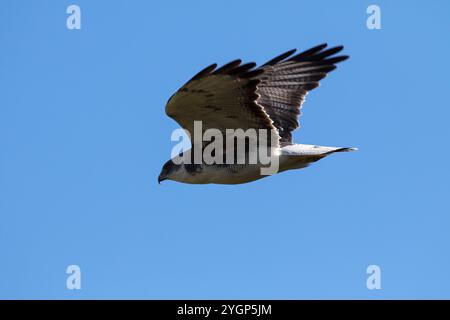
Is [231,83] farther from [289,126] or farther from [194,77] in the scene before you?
[289,126]

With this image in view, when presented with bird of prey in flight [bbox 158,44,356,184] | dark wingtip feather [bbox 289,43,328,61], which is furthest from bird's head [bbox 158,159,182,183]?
dark wingtip feather [bbox 289,43,328,61]

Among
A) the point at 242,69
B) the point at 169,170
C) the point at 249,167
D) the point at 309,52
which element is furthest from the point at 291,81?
the point at 242,69

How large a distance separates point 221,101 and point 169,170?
5.84 feet

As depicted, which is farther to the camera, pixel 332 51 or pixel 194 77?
pixel 332 51

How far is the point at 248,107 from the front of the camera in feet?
30.8

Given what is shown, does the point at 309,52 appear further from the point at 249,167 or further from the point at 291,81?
the point at 249,167

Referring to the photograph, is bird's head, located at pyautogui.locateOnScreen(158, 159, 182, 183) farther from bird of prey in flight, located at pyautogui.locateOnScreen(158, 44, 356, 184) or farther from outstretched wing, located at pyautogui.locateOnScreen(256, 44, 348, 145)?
outstretched wing, located at pyautogui.locateOnScreen(256, 44, 348, 145)

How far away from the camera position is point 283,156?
33.0 ft

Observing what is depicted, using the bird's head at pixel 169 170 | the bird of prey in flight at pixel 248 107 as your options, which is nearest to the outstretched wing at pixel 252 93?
the bird of prey in flight at pixel 248 107

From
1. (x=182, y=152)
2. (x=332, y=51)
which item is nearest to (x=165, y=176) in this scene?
(x=182, y=152)

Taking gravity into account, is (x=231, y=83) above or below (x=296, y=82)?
below
